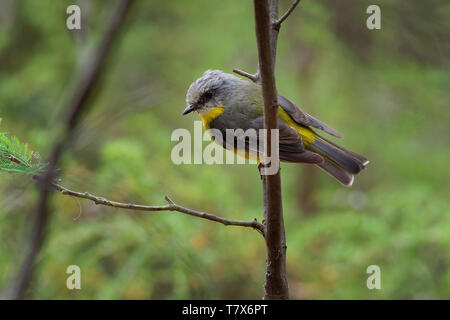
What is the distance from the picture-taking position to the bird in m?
3.43

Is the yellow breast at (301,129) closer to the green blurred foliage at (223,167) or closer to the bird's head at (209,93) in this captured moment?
the bird's head at (209,93)

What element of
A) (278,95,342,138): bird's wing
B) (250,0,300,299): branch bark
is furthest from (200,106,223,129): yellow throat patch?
(250,0,300,299): branch bark

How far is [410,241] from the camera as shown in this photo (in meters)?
4.30

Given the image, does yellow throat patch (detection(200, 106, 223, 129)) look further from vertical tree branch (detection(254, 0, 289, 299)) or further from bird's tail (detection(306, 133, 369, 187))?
vertical tree branch (detection(254, 0, 289, 299))

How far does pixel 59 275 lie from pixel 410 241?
9.42ft

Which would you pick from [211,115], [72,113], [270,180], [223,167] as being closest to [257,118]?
[211,115]

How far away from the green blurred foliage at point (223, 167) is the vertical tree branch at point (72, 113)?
8.12 feet

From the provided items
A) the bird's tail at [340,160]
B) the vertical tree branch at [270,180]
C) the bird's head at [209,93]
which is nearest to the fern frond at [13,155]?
the vertical tree branch at [270,180]

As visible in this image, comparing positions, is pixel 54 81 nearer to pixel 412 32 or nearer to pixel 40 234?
pixel 412 32

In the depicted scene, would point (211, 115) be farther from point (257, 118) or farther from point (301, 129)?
point (301, 129)

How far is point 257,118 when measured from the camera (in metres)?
3.44

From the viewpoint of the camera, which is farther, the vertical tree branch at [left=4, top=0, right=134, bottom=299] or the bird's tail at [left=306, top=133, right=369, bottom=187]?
the bird's tail at [left=306, top=133, right=369, bottom=187]

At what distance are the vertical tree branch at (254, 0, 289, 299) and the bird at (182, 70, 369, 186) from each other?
1.00 metres

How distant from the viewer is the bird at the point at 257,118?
3430mm
